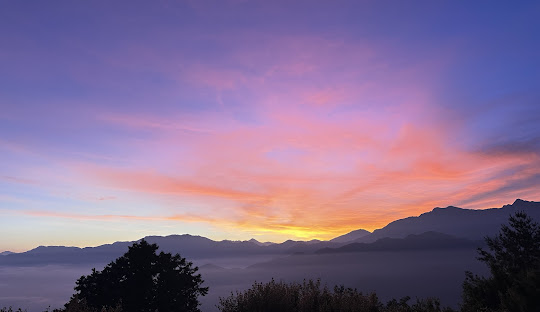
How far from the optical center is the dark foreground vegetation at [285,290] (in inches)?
340

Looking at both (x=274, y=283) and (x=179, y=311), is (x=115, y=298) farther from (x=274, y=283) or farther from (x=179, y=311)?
(x=274, y=283)

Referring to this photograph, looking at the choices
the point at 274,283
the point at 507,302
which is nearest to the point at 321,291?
the point at 274,283

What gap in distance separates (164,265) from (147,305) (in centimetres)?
499

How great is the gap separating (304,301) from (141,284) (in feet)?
95.0

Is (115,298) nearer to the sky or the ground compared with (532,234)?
nearer to the ground

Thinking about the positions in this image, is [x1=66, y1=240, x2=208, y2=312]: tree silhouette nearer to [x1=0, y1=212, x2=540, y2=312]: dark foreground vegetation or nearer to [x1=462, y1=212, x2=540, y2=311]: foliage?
[x1=0, y1=212, x2=540, y2=312]: dark foreground vegetation

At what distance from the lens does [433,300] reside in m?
8.70

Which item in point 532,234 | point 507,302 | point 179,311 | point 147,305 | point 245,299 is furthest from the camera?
point 532,234

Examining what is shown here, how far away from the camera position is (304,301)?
8.84m

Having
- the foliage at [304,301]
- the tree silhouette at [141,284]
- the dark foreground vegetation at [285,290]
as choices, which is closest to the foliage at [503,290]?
the dark foreground vegetation at [285,290]

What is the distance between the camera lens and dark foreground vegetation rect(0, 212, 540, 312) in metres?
8.64

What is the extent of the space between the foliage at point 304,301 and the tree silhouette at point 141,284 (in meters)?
25.3

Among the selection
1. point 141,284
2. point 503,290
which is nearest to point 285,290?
point 503,290

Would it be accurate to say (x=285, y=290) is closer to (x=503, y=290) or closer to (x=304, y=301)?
(x=304, y=301)
